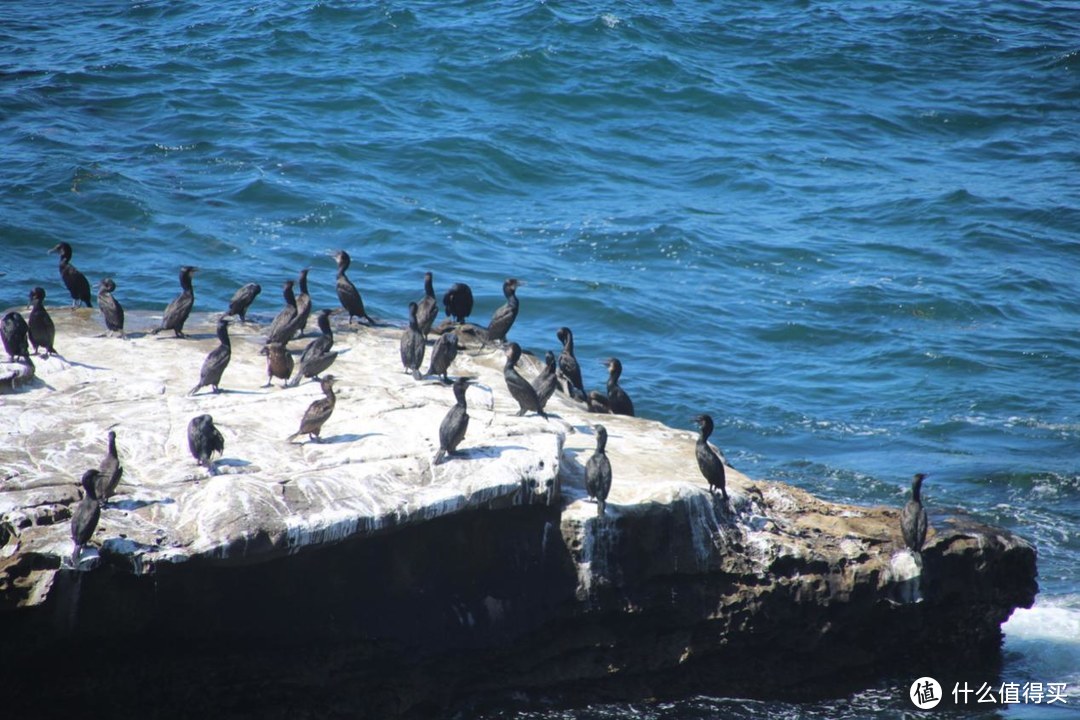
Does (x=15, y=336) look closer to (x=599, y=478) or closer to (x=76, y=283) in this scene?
(x=76, y=283)

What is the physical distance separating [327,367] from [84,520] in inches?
168

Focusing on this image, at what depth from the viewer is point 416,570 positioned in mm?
10578

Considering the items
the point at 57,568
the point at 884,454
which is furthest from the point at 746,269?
the point at 57,568

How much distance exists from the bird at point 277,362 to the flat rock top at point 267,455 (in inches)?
8.4

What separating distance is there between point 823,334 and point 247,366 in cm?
1187

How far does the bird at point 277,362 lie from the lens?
1262 cm

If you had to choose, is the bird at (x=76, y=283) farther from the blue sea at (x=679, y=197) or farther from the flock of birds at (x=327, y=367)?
the blue sea at (x=679, y=197)

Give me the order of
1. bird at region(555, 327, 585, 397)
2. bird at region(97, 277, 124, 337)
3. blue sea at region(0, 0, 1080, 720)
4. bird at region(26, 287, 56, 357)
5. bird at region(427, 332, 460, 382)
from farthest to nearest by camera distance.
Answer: blue sea at region(0, 0, 1080, 720)
bird at region(555, 327, 585, 397)
bird at region(97, 277, 124, 337)
bird at region(427, 332, 460, 382)
bird at region(26, 287, 56, 357)

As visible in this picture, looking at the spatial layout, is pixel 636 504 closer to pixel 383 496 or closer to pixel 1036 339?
pixel 383 496

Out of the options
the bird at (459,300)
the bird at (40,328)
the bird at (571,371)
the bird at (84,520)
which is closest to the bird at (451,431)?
the bird at (84,520)

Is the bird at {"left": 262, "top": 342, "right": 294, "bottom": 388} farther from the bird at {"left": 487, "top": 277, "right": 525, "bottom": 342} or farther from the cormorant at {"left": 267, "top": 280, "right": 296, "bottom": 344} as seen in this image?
the bird at {"left": 487, "top": 277, "right": 525, "bottom": 342}

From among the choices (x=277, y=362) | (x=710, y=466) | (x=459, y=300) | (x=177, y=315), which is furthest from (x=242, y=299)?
(x=710, y=466)

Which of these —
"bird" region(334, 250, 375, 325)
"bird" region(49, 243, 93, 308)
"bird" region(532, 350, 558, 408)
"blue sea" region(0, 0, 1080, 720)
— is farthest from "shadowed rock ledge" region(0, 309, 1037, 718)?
"bird" region(334, 250, 375, 325)

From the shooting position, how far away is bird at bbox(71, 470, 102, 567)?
29.2ft
